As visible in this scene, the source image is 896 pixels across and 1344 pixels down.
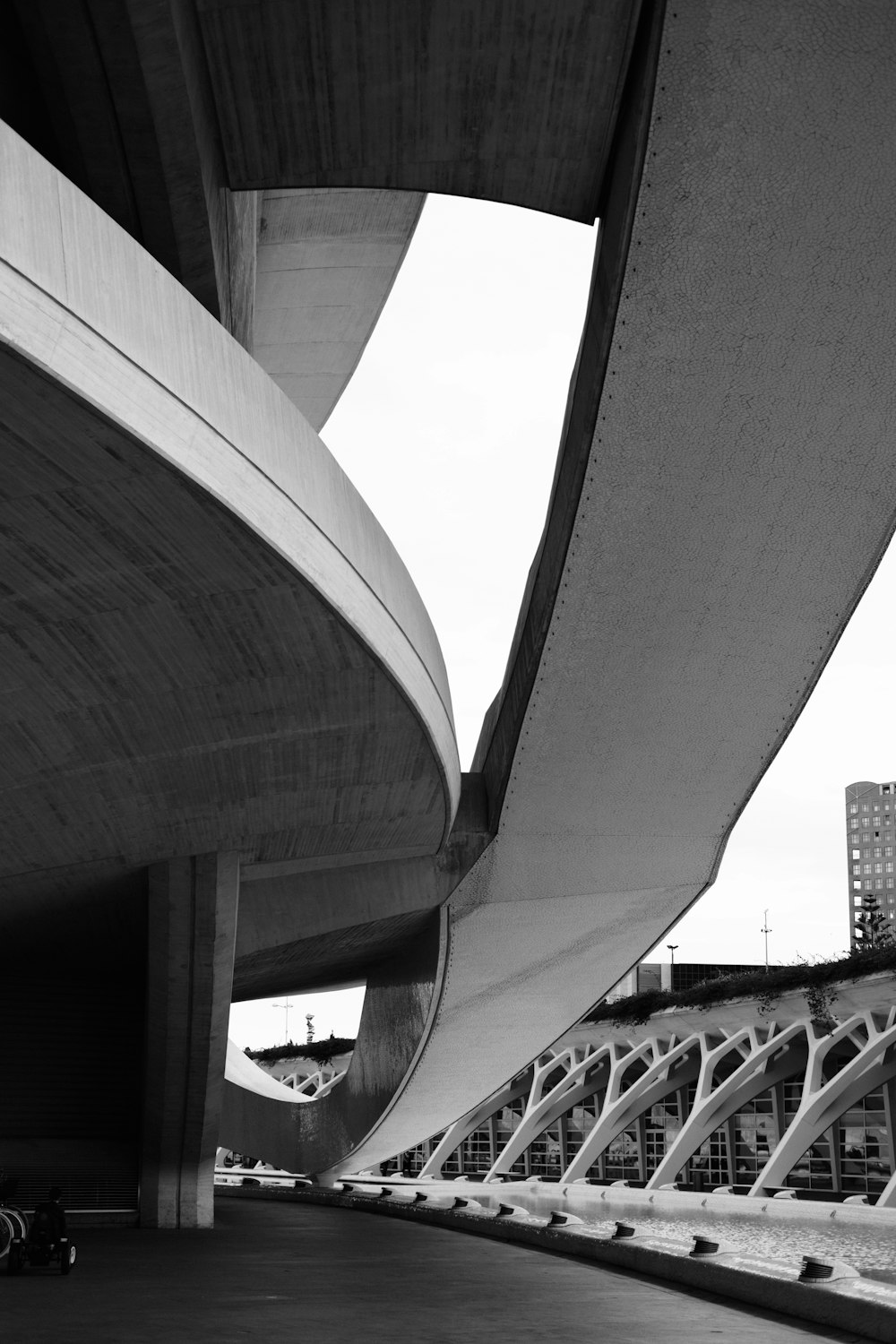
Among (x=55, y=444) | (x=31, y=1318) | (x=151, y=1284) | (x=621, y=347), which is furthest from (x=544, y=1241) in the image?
(x=55, y=444)

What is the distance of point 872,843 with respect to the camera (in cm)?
15800

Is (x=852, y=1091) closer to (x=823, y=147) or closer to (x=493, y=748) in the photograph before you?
(x=493, y=748)

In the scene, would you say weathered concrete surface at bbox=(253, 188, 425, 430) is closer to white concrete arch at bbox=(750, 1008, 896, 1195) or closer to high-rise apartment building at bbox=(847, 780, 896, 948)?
white concrete arch at bbox=(750, 1008, 896, 1195)

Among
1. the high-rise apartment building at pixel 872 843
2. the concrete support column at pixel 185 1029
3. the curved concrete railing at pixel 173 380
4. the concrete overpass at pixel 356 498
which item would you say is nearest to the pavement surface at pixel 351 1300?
the concrete support column at pixel 185 1029

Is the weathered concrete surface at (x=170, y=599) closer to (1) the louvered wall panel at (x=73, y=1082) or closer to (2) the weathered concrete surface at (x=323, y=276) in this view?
(1) the louvered wall panel at (x=73, y=1082)

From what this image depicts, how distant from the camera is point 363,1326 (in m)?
7.69

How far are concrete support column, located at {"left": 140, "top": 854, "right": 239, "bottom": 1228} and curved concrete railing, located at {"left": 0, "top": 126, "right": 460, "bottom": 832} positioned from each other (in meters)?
5.38

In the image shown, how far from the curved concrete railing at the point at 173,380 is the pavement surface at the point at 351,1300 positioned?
13.9ft

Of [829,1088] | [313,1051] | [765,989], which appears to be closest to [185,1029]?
[829,1088]

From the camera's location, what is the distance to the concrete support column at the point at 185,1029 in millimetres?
13636

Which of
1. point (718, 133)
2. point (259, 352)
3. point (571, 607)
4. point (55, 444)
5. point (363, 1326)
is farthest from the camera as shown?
point (259, 352)

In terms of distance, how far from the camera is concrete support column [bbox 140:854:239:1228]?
1364cm

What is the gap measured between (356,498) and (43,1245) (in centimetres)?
668

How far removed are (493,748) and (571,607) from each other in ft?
11.5
